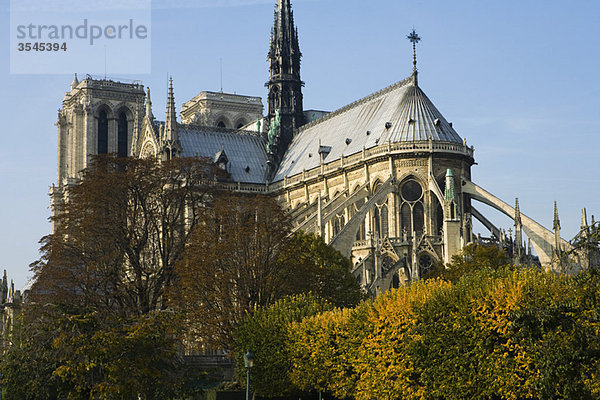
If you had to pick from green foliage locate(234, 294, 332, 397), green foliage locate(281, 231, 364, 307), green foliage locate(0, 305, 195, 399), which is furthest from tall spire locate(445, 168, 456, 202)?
green foliage locate(0, 305, 195, 399)

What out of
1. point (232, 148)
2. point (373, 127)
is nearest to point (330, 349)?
point (373, 127)

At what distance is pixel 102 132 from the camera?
11744cm

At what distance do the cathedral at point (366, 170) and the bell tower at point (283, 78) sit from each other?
10 centimetres

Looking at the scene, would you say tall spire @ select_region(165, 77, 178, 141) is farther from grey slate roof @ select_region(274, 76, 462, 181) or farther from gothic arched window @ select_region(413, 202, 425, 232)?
gothic arched window @ select_region(413, 202, 425, 232)

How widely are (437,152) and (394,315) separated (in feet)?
120

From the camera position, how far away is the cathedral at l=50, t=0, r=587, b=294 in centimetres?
6706

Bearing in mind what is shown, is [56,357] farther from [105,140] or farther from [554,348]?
[105,140]

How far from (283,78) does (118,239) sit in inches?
1707

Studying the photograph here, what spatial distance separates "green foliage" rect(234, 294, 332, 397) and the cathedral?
1540 cm

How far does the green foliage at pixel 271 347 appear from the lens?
142ft

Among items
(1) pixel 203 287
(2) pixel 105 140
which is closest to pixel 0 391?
(1) pixel 203 287

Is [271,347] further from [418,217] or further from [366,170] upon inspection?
[366,170]

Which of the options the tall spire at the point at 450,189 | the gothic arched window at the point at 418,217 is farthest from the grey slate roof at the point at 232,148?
the tall spire at the point at 450,189

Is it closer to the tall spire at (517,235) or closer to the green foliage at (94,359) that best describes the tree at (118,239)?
the green foliage at (94,359)
